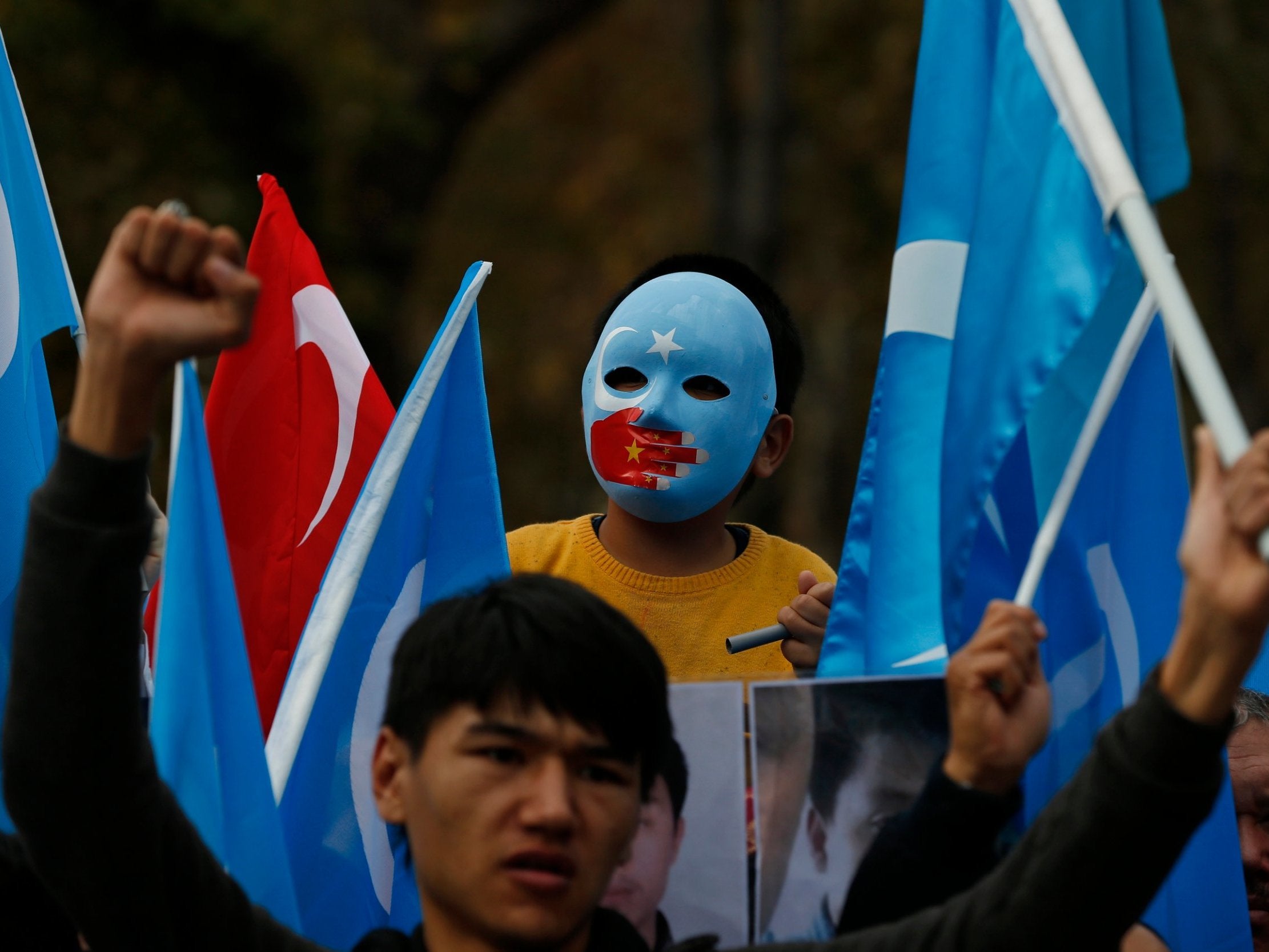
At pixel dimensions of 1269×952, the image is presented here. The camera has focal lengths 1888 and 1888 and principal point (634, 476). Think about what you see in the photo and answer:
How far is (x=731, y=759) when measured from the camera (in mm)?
2609

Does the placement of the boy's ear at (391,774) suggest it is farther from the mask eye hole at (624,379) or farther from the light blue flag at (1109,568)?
the mask eye hole at (624,379)

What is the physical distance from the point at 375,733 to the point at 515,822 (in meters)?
1.04

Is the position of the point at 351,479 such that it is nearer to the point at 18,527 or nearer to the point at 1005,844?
the point at 18,527

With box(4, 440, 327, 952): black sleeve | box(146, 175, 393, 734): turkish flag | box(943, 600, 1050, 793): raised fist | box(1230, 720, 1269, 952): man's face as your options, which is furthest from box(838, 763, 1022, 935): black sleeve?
box(146, 175, 393, 734): turkish flag

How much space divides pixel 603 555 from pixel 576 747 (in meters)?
1.66

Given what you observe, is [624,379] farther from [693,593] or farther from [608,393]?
[693,593]

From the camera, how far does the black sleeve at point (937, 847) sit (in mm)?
2322

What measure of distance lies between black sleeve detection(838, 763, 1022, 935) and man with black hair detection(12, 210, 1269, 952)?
0.11 metres

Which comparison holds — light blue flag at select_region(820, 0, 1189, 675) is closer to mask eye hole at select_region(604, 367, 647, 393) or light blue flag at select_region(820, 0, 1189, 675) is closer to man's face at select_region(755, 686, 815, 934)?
man's face at select_region(755, 686, 815, 934)

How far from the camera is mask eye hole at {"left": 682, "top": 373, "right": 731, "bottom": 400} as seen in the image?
3.78m

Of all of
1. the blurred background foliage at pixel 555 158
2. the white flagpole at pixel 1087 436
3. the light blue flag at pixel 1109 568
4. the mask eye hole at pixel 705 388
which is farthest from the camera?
the blurred background foliage at pixel 555 158

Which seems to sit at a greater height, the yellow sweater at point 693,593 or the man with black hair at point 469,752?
the man with black hair at point 469,752

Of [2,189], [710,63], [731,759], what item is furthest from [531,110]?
[731,759]

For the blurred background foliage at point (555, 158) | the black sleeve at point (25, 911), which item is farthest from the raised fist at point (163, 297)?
the blurred background foliage at point (555, 158)
